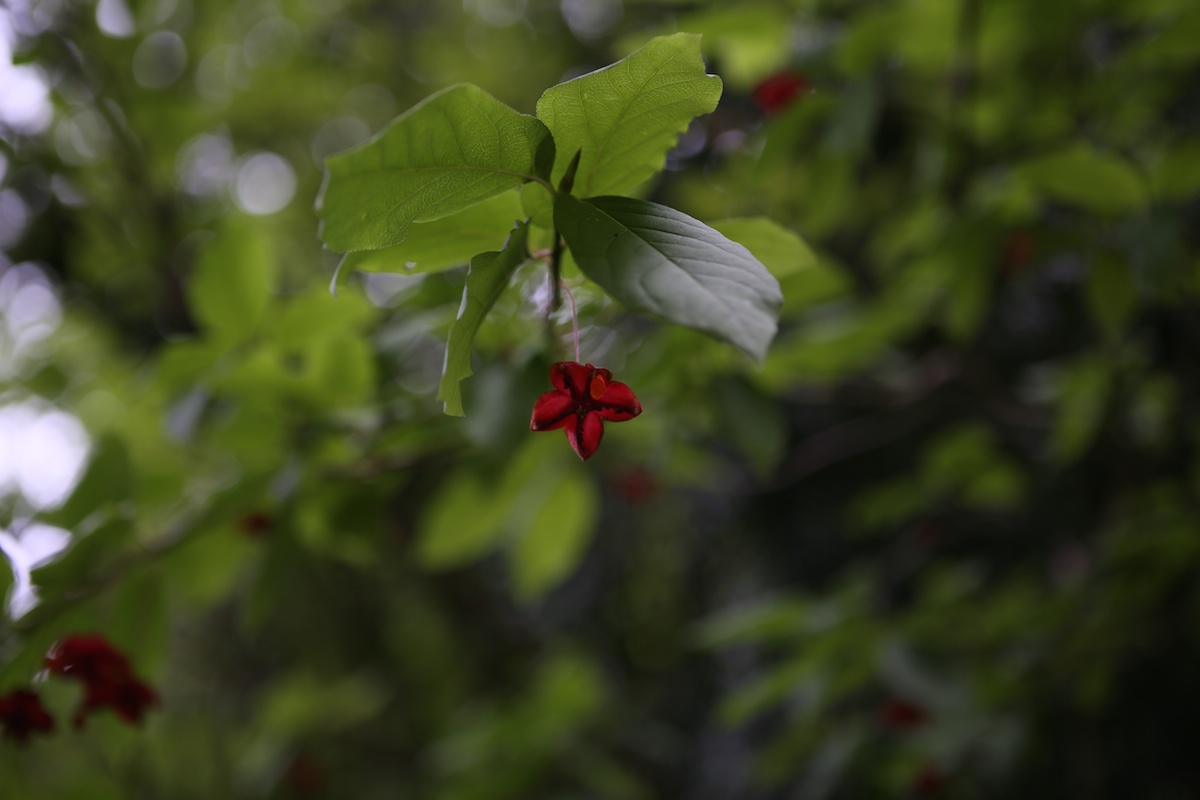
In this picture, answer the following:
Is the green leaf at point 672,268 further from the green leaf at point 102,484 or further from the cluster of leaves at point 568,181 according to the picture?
the green leaf at point 102,484

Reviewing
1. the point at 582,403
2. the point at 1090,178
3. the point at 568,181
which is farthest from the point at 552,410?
the point at 1090,178

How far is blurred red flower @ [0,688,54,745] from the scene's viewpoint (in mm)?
753

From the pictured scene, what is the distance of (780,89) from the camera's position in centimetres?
115

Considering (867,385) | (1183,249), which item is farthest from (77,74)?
(1183,249)

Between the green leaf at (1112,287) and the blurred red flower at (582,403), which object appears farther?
the green leaf at (1112,287)

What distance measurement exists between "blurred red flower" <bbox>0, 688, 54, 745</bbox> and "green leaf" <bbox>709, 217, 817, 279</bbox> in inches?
30.0

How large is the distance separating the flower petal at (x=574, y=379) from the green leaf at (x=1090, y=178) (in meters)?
0.77

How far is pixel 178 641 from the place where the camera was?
12.0ft

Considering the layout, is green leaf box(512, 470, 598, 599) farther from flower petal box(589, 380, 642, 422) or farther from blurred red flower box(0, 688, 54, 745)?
flower petal box(589, 380, 642, 422)

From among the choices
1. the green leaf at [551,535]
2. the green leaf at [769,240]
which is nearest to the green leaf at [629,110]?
the green leaf at [769,240]

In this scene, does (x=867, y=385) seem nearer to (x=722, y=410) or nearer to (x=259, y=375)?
(x=722, y=410)

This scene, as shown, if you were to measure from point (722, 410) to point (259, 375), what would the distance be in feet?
1.66

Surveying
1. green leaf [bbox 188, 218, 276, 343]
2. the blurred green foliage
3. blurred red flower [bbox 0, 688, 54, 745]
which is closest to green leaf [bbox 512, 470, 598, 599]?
the blurred green foliage

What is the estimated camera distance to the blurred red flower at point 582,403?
463 mm
